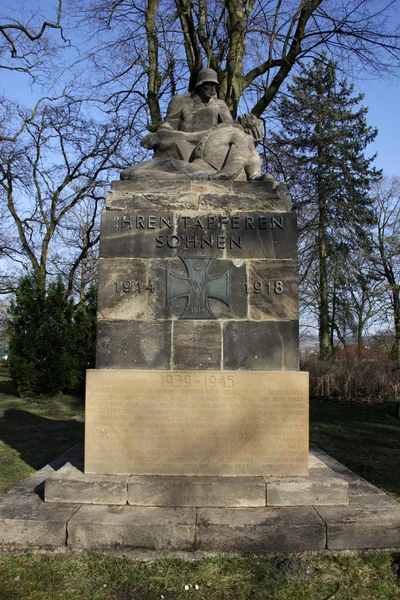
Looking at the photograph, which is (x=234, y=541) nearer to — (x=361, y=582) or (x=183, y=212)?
(x=361, y=582)

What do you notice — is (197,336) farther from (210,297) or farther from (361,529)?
(361,529)

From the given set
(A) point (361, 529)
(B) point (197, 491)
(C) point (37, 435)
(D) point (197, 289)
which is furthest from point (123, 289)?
(C) point (37, 435)

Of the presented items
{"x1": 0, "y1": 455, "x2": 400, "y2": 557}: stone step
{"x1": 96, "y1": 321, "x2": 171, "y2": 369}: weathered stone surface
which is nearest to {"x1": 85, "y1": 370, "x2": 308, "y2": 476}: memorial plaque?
{"x1": 96, "y1": 321, "x2": 171, "y2": 369}: weathered stone surface

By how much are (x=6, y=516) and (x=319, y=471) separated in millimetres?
2429

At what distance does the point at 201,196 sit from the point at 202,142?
849 millimetres

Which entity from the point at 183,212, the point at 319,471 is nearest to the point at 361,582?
the point at 319,471

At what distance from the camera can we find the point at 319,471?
4.03 m

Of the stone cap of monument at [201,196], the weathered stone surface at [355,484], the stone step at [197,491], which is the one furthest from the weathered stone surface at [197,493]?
the stone cap of monument at [201,196]

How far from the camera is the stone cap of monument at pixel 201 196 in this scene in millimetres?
4246

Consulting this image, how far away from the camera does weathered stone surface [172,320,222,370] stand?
3986 millimetres

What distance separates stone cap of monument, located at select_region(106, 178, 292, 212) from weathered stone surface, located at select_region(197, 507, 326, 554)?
2.49 meters

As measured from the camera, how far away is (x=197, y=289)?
4.06 metres

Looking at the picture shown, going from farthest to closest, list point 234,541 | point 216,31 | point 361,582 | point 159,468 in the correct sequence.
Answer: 1. point 216,31
2. point 159,468
3. point 234,541
4. point 361,582

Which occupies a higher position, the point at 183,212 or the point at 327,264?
the point at 327,264
